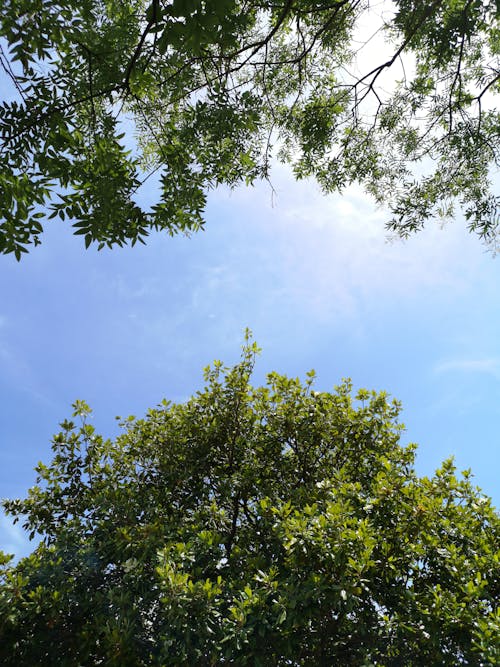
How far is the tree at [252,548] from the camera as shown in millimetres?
4270

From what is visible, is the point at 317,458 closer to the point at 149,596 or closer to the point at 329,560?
the point at 329,560

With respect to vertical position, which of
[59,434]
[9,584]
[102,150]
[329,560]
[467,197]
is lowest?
[9,584]

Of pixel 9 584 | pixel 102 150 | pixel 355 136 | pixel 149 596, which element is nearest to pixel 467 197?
pixel 355 136

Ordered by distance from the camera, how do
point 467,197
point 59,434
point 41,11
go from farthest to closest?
point 467,197, point 59,434, point 41,11

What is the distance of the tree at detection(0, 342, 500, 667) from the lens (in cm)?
427

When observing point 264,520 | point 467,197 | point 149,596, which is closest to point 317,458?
point 264,520

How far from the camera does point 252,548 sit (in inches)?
239

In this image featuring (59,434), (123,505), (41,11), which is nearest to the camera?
(41,11)

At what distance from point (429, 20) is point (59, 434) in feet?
25.1

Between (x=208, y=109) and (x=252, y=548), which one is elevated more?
(x=208, y=109)

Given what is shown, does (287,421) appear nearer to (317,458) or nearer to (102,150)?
(317,458)

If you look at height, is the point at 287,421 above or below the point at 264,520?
above

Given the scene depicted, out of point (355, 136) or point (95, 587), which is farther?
point (355, 136)

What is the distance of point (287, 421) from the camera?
275 inches
